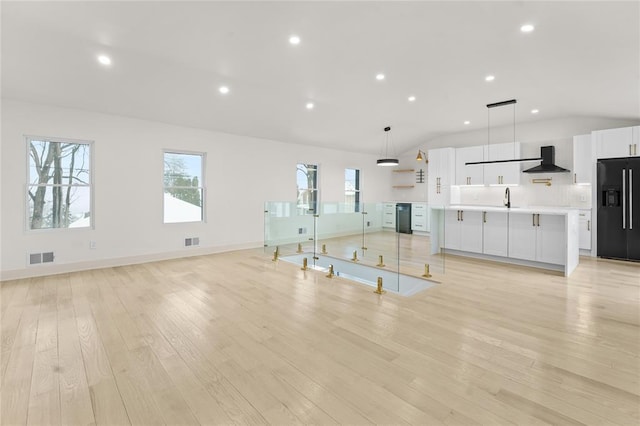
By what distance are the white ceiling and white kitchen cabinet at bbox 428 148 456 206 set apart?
2.28m

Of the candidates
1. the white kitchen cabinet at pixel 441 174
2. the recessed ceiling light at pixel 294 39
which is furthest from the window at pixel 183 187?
the white kitchen cabinet at pixel 441 174

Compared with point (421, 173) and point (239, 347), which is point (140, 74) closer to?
point (239, 347)

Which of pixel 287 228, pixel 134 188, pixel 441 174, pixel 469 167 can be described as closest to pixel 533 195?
pixel 469 167

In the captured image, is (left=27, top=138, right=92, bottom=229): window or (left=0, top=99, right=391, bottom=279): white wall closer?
(left=0, top=99, right=391, bottom=279): white wall

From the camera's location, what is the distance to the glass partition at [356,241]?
Result: 5293 mm

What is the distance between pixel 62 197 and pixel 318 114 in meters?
5.02

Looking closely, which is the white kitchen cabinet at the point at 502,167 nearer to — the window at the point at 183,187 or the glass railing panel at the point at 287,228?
the glass railing panel at the point at 287,228

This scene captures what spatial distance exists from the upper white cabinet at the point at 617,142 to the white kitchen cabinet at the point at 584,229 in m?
1.21

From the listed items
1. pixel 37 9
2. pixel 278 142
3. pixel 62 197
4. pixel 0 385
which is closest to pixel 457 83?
pixel 278 142

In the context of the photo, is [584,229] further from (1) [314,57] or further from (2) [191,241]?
(2) [191,241]

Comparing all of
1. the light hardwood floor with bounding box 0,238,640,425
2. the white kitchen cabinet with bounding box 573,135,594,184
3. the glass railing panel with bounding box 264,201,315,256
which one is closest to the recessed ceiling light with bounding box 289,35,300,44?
the light hardwood floor with bounding box 0,238,640,425

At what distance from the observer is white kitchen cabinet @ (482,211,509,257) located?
5590 millimetres

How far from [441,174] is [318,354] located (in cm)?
767

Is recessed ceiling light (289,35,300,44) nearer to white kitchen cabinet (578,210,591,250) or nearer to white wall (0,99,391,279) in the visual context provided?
white wall (0,99,391,279)
